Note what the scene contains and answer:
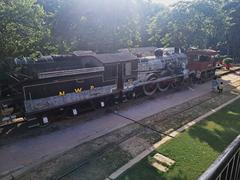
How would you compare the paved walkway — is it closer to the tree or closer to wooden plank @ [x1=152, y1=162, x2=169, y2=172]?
wooden plank @ [x1=152, y1=162, x2=169, y2=172]

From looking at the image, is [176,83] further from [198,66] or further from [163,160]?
[163,160]

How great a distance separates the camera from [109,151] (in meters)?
9.70

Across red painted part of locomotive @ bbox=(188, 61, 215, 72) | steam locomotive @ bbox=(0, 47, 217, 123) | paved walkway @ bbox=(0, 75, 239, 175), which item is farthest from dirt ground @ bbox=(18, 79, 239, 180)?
red painted part of locomotive @ bbox=(188, 61, 215, 72)

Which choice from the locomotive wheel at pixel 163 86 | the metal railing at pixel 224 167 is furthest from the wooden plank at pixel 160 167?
the locomotive wheel at pixel 163 86

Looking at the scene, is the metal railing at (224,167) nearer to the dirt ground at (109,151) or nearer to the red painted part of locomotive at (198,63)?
the dirt ground at (109,151)

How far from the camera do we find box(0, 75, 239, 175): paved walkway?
9.20 metres

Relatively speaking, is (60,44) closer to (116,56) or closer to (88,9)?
(88,9)

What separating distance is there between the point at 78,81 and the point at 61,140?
3280 mm

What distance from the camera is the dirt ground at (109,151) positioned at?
27.1 ft

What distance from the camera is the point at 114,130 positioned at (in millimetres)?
11758

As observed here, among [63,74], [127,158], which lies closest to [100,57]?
[63,74]

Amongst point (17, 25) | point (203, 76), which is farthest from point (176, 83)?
point (17, 25)

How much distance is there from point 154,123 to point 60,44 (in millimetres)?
10951

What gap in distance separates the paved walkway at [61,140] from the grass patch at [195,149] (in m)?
3.03
